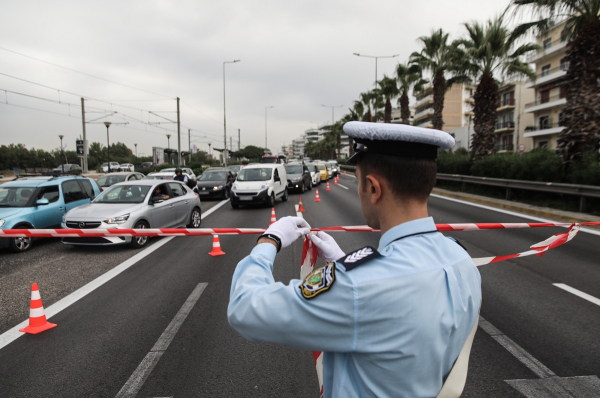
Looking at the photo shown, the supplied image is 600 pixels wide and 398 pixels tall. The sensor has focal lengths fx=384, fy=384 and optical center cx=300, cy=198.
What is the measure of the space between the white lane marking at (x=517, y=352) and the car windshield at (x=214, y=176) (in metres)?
17.6

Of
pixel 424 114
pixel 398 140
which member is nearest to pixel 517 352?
pixel 398 140

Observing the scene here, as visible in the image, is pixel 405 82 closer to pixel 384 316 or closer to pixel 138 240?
pixel 138 240

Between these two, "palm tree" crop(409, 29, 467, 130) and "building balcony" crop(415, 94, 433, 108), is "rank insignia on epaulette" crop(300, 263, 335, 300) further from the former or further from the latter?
"building balcony" crop(415, 94, 433, 108)

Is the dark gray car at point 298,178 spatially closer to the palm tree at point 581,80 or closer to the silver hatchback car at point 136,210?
the silver hatchback car at point 136,210

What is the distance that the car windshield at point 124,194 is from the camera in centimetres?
944

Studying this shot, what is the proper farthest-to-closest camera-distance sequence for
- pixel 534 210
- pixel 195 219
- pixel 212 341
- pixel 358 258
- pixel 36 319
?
pixel 534 210 → pixel 195 219 → pixel 36 319 → pixel 212 341 → pixel 358 258

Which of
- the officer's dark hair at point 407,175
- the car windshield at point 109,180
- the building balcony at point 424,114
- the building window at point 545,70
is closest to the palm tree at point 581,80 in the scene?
the officer's dark hair at point 407,175

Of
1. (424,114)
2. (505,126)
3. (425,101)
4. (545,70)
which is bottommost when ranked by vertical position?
(505,126)

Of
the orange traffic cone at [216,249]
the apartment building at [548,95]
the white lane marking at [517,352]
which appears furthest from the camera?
the apartment building at [548,95]

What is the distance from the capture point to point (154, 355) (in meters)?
3.70

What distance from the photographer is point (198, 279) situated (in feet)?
20.3

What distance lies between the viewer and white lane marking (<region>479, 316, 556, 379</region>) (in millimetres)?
3283

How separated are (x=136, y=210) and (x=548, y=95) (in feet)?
173

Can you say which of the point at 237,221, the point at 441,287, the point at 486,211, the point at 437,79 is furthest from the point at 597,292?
the point at 437,79
